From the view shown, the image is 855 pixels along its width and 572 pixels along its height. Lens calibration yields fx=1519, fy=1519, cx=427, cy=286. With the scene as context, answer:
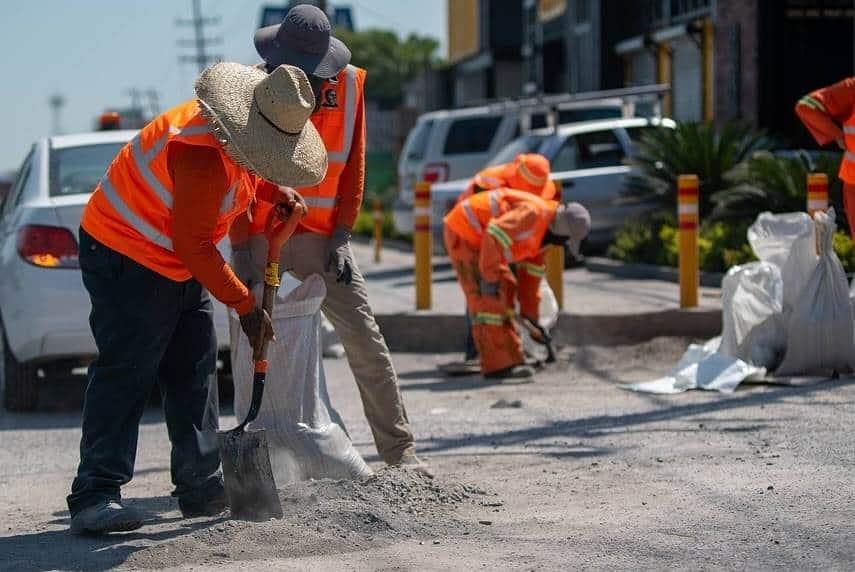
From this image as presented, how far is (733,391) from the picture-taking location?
28.0 ft

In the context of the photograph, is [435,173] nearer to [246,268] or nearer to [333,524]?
[246,268]

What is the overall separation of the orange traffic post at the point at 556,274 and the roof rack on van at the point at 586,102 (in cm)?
612

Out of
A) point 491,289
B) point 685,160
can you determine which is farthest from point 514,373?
point 685,160

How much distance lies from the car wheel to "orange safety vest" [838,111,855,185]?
502cm

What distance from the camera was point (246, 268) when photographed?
235 inches

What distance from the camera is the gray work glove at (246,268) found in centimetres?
594

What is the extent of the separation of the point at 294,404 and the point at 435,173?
48.6ft

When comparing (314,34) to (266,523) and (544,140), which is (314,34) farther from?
(544,140)

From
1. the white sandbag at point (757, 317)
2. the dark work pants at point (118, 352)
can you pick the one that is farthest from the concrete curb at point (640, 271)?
the dark work pants at point (118, 352)

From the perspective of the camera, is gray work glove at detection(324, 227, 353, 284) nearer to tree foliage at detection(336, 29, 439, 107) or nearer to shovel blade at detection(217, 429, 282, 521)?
shovel blade at detection(217, 429, 282, 521)

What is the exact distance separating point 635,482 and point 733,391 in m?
2.54

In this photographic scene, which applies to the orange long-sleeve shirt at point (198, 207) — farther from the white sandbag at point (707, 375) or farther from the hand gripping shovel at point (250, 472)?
the white sandbag at point (707, 375)

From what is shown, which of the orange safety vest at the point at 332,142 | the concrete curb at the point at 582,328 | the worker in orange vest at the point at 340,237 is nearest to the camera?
the worker in orange vest at the point at 340,237

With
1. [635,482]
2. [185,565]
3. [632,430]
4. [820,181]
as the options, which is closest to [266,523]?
[185,565]
